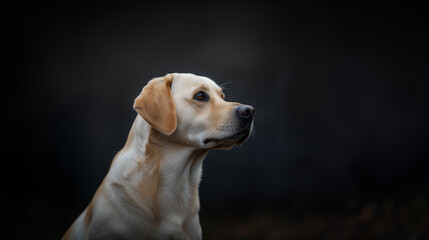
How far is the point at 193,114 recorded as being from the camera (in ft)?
8.69

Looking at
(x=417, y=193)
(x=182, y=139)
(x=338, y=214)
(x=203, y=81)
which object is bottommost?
(x=338, y=214)

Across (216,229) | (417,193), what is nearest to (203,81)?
(216,229)

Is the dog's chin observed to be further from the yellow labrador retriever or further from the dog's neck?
the dog's neck

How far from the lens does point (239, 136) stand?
2.61 m

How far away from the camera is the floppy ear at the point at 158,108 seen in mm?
2498

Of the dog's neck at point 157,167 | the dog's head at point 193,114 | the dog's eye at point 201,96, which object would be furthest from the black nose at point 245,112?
the dog's neck at point 157,167

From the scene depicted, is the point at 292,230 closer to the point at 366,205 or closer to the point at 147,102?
the point at 366,205

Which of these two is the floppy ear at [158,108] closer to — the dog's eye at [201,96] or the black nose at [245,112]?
the dog's eye at [201,96]

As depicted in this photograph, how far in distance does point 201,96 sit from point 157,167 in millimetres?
651

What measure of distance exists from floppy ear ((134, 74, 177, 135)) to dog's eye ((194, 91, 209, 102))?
0.21 meters

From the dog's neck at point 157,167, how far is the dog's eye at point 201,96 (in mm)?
389

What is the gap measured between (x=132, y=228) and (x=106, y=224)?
0.64ft

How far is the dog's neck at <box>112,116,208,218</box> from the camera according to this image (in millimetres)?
2596

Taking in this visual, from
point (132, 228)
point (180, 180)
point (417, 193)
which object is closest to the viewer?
point (132, 228)
